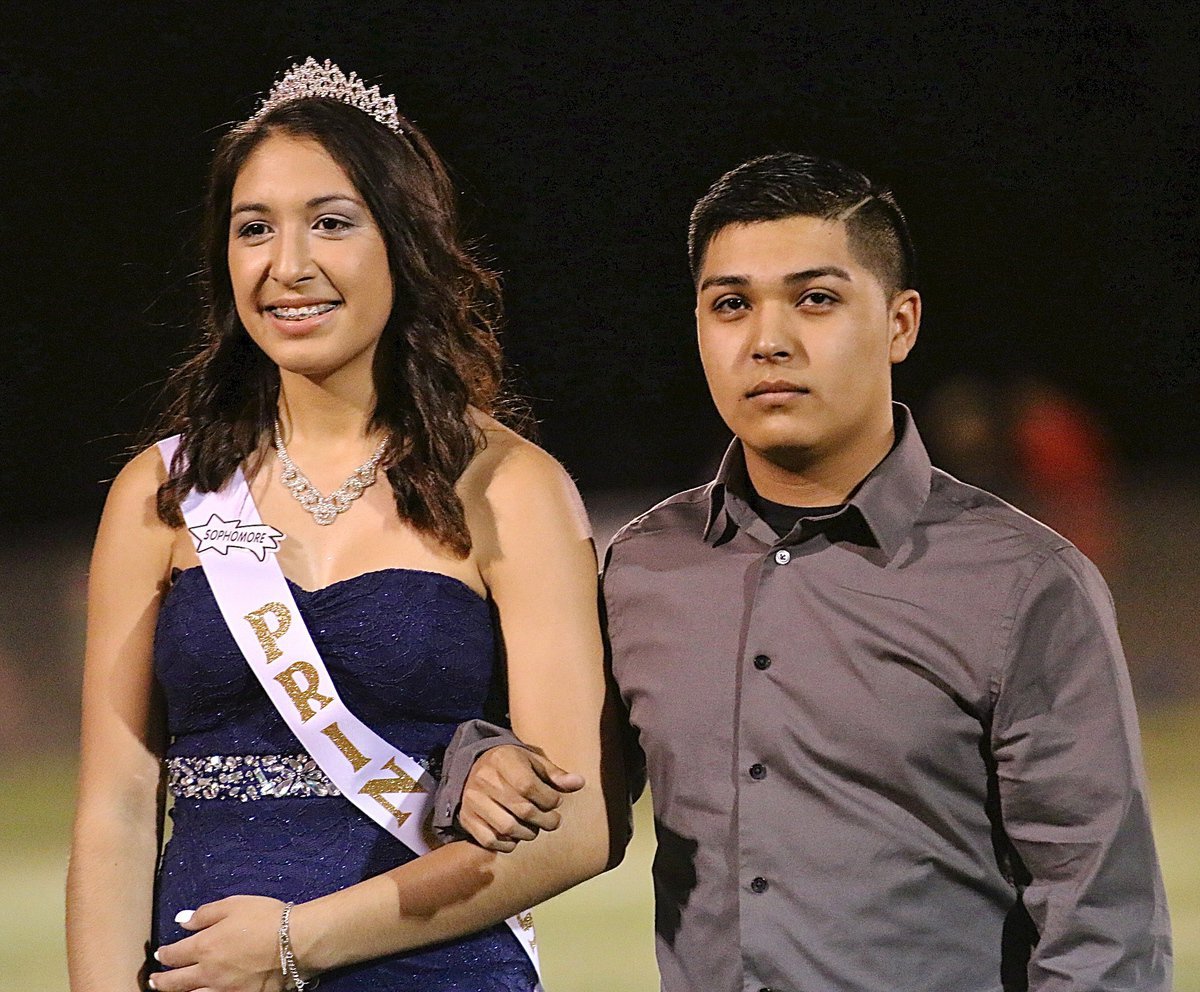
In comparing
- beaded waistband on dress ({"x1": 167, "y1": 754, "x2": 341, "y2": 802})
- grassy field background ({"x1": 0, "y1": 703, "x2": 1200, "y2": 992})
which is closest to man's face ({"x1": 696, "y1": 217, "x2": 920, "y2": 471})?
beaded waistband on dress ({"x1": 167, "y1": 754, "x2": 341, "y2": 802})

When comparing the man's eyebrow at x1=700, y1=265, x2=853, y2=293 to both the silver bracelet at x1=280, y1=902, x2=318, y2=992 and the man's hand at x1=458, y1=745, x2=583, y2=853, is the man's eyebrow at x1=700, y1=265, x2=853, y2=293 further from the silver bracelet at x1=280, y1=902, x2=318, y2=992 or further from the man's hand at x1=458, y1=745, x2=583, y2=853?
the silver bracelet at x1=280, y1=902, x2=318, y2=992

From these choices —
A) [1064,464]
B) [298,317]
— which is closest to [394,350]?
[298,317]

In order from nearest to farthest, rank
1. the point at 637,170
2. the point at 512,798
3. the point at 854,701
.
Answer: the point at 512,798 → the point at 854,701 → the point at 637,170

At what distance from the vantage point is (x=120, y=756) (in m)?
1.72

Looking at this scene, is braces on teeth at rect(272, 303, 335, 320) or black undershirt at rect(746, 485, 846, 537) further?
braces on teeth at rect(272, 303, 335, 320)

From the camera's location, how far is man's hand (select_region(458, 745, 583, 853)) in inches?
54.3

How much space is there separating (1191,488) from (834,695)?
3.77 metres

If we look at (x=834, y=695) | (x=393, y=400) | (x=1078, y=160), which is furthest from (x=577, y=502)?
(x=1078, y=160)

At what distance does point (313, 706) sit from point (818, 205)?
2.34 feet

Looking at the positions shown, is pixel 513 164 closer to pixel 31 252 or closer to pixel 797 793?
pixel 31 252

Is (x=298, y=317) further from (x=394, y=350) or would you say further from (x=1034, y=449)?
(x=1034, y=449)

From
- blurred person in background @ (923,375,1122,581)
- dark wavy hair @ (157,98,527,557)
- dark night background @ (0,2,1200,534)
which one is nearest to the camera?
dark wavy hair @ (157,98,527,557)

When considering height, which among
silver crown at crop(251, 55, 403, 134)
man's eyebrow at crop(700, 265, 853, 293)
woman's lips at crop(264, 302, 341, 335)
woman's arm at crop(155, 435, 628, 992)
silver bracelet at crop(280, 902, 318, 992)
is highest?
silver crown at crop(251, 55, 403, 134)

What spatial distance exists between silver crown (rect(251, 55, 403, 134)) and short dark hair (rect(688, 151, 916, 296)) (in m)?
0.41
